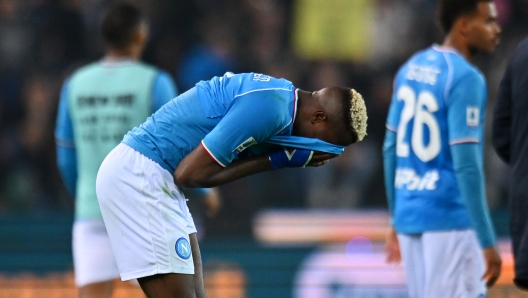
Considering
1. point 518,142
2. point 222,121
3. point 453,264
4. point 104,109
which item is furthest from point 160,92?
point 518,142

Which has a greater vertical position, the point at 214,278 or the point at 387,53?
the point at 387,53

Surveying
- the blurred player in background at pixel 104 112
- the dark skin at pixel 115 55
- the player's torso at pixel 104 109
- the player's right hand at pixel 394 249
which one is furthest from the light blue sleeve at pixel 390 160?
the dark skin at pixel 115 55

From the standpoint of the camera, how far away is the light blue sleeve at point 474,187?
4383mm

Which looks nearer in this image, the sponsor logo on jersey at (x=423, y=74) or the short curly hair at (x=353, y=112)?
the short curly hair at (x=353, y=112)

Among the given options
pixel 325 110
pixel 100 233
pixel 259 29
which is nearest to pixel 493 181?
pixel 259 29

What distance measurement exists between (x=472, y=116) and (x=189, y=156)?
1.62m

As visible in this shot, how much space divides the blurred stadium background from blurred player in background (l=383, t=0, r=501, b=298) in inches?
89.9

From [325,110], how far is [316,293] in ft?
11.6

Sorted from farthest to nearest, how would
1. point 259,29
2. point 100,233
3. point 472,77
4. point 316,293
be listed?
point 259,29
point 316,293
point 100,233
point 472,77

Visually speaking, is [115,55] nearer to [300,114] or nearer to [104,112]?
[104,112]

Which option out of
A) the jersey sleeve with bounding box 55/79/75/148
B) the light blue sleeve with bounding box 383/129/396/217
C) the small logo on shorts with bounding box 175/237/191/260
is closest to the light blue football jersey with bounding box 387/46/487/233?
the light blue sleeve with bounding box 383/129/396/217

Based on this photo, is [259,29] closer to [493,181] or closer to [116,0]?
[116,0]

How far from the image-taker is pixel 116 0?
31.8 feet

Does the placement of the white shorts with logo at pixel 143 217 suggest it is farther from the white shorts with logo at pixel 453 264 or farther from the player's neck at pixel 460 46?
the player's neck at pixel 460 46
